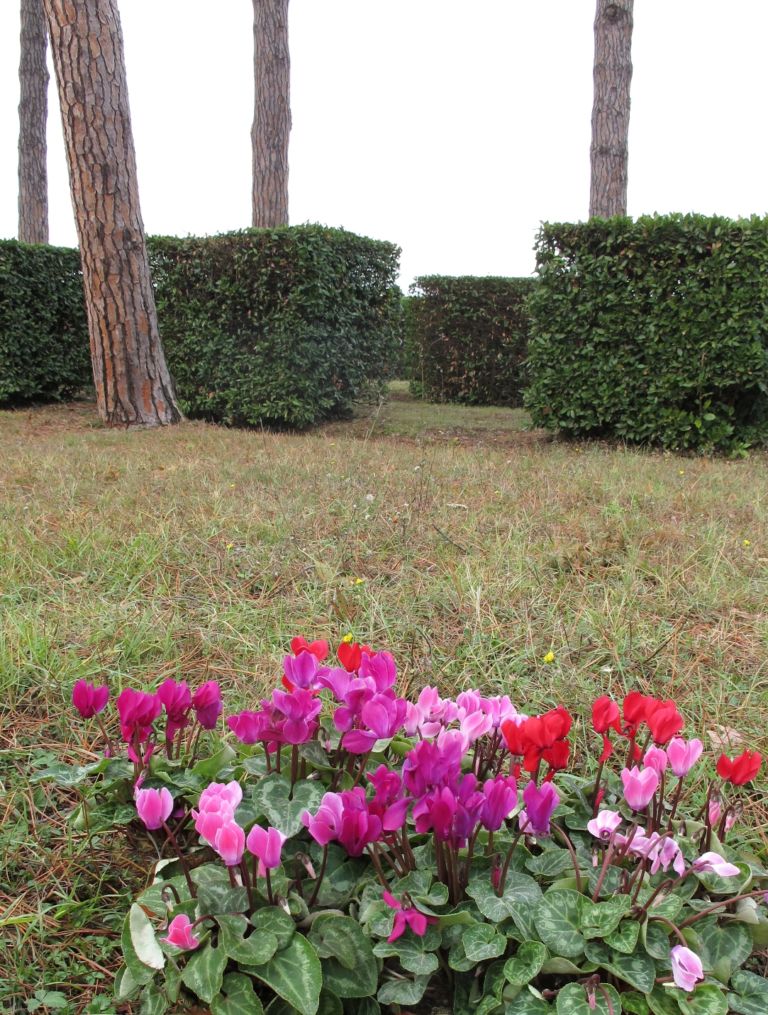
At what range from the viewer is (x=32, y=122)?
13.0 m

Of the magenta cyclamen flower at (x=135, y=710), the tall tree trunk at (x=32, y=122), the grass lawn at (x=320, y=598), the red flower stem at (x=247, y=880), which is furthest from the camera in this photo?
the tall tree trunk at (x=32, y=122)

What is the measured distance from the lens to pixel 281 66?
963cm

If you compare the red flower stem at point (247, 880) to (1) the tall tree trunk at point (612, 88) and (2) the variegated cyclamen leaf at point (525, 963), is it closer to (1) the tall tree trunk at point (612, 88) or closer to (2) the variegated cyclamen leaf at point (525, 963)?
(2) the variegated cyclamen leaf at point (525, 963)

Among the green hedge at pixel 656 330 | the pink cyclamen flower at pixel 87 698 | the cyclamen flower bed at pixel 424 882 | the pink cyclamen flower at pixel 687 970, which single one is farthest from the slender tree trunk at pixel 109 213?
the pink cyclamen flower at pixel 687 970

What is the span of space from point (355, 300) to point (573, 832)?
288 inches

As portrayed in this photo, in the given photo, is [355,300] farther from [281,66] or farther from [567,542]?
[567,542]

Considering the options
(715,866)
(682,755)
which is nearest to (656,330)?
(682,755)

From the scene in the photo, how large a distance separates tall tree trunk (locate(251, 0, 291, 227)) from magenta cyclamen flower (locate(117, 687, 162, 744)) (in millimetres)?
9261

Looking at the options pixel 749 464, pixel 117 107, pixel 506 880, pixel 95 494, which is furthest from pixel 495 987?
pixel 117 107

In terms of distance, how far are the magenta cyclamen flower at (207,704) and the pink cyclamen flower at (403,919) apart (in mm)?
496

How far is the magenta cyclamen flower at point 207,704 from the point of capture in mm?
1437

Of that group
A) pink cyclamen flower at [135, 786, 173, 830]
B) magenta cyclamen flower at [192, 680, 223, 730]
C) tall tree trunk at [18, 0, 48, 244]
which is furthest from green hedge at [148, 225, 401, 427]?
pink cyclamen flower at [135, 786, 173, 830]

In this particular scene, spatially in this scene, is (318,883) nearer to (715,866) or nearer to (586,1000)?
(586,1000)

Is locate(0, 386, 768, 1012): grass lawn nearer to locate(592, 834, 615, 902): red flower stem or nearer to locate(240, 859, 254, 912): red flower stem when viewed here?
locate(240, 859, 254, 912): red flower stem
